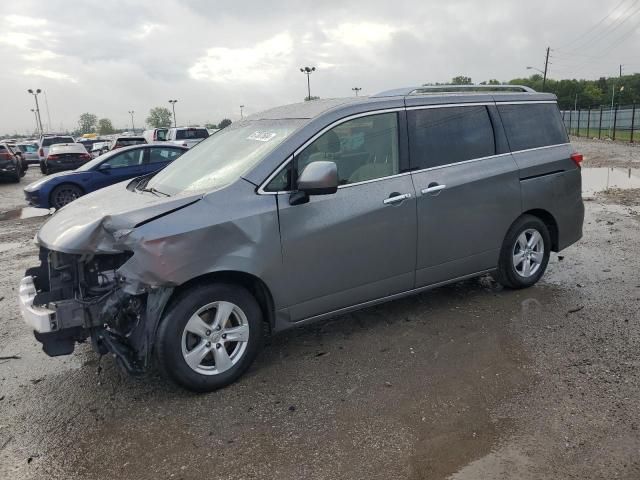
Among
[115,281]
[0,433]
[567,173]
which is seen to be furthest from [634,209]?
[0,433]

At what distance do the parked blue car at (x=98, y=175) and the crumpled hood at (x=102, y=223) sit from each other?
8377 millimetres

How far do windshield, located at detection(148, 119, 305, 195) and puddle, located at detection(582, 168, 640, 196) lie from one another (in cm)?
945

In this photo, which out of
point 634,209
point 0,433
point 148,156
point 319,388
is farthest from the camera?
point 148,156

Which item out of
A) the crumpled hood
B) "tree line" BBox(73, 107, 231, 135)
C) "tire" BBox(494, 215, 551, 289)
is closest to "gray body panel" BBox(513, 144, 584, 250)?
"tire" BBox(494, 215, 551, 289)

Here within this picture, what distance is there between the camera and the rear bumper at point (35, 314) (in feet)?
11.2

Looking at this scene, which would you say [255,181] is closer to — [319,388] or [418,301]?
[319,388]

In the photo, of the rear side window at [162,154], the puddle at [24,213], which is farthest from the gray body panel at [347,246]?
the puddle at [24,213]

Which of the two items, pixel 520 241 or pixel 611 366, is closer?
pixel 611 366

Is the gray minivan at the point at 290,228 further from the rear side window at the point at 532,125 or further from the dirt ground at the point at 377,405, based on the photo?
the dirt ground at the point at 377,405

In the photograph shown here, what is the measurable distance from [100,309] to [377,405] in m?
1.89

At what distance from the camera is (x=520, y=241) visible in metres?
5.36

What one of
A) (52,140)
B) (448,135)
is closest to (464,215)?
(448,135)

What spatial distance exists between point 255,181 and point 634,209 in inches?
332

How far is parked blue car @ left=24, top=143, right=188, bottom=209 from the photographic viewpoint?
478 inches
